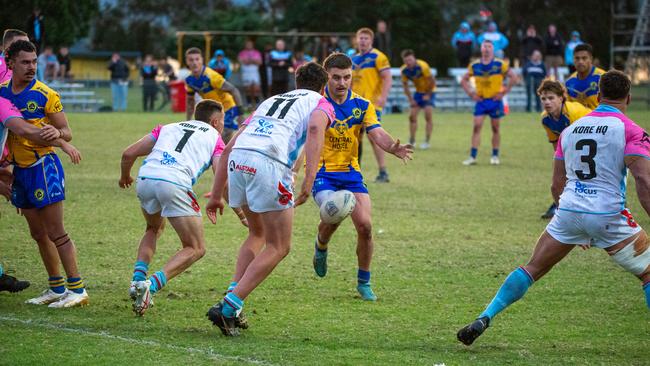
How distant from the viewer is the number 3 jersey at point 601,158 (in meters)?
6.55

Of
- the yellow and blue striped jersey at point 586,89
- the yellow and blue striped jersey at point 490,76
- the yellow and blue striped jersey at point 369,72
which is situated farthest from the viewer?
the yellow and blue striped jersey at point 490,76

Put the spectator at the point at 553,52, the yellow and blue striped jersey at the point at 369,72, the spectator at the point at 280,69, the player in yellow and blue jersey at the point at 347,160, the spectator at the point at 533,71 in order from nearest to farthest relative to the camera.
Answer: the player in yellow and blue jersey at the point at 347,160
the yellow and blue striped jersey at the point at 369,72
the spectator at the point at 280,69
the spectator at the point at 533,71
the spectator at the point at 553,52

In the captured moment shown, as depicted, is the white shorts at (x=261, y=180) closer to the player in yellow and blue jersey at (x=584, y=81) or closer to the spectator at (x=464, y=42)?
the player in yellow and blue jersey at (x=584, y=81)

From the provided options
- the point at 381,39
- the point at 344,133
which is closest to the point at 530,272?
the point at 344,133

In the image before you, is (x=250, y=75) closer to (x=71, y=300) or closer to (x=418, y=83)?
(x=418, y=83)

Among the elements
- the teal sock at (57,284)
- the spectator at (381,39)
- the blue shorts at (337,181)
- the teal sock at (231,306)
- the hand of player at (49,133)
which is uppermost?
the spectator at (381,39)

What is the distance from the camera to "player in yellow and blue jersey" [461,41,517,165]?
63.3ft

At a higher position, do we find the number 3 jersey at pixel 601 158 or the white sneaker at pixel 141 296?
the number 3 jersey at pixel 601 158

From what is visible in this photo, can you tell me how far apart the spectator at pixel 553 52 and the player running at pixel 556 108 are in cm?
2400

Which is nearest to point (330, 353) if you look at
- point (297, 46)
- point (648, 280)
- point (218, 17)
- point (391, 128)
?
point (648, 280)

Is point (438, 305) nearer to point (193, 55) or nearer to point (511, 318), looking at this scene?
point (511, 318)

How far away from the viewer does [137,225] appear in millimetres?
11945

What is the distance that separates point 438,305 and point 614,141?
224 cm

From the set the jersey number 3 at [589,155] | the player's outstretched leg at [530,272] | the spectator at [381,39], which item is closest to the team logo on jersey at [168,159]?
the player's outstretched leg at [530,272]
